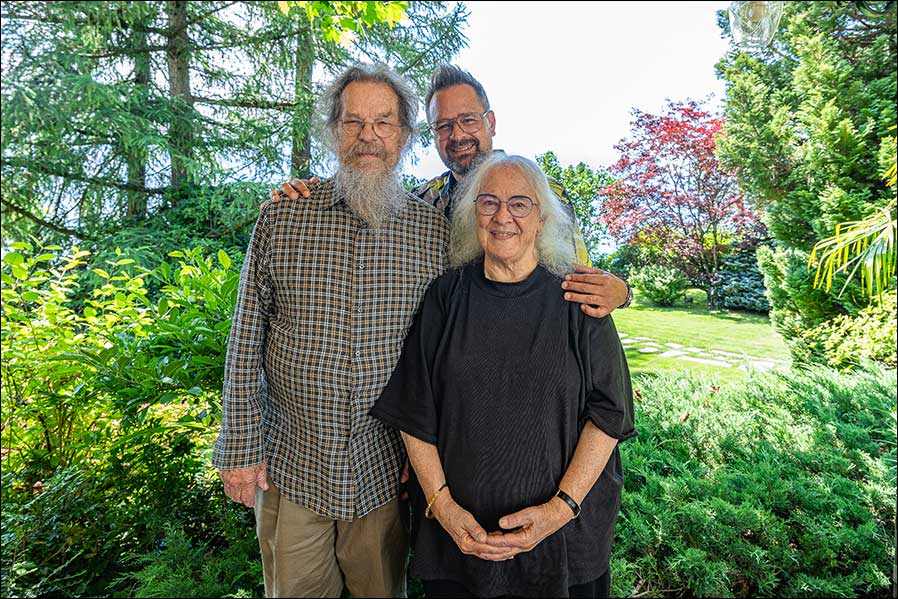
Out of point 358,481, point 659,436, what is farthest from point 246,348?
point 659,436

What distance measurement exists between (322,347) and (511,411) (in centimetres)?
43

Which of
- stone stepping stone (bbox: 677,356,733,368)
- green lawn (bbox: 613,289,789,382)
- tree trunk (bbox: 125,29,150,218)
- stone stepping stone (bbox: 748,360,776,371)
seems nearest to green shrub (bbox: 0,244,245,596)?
tree trunk (bbox: 125,29,150,218)

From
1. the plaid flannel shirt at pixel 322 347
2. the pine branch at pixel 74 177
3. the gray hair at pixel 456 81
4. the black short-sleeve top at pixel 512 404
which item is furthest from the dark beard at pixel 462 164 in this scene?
the pine branch at pixel 74 177

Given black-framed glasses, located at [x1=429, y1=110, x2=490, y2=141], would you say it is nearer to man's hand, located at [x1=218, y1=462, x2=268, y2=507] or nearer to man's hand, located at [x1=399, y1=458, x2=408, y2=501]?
man's hand, located at [x1=399, y1=458, x2=408, y2=501]

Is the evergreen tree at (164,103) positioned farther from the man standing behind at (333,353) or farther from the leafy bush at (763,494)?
the leafy bush at (763,494)

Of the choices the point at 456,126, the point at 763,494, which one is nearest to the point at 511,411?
the point at 456,126

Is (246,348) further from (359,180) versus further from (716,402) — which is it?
(716,402)

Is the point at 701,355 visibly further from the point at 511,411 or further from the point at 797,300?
the point at 511,411

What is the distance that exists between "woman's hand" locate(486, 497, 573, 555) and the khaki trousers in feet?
1.03

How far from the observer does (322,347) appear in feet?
3.50

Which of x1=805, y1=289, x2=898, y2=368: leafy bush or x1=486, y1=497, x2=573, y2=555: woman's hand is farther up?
x1=805, y1=289, x2=898, y2=368: leafy bush

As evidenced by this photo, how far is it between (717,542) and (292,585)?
4.65 ft

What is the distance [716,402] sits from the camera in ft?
8.49

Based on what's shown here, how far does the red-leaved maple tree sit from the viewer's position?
10.7ft
